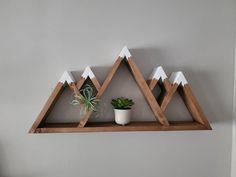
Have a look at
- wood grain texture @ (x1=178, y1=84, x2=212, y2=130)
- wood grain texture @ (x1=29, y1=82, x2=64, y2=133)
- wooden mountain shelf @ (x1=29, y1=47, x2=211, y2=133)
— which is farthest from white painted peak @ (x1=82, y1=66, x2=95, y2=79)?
wood grain texture @ (x1=178, y1=84, x2=212, y2=130)

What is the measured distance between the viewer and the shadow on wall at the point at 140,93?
45.3 inches

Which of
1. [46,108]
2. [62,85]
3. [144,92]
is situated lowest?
[46,108]

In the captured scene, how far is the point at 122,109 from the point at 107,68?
243 millimetres

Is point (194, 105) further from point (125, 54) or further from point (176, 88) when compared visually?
point (125, 54)

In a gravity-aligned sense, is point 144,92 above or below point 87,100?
above

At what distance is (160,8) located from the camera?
117 centimetres

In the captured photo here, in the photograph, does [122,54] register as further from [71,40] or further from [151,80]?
[71,40]

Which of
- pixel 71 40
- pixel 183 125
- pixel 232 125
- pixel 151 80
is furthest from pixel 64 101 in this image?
pixel 232 125

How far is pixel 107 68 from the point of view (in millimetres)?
1153

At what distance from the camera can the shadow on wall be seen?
1.15m

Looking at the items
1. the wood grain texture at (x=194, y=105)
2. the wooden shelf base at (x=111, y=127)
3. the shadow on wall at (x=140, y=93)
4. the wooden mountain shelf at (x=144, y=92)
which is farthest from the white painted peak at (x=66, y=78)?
the wood grain texture at (x=194, y=105)

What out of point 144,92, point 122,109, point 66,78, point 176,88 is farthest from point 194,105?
point 66,78

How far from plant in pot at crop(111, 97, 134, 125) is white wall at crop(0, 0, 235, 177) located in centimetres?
9

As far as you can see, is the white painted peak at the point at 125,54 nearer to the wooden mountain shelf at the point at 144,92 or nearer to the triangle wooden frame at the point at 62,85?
the wooden mountain shelf at the point at 144,92
